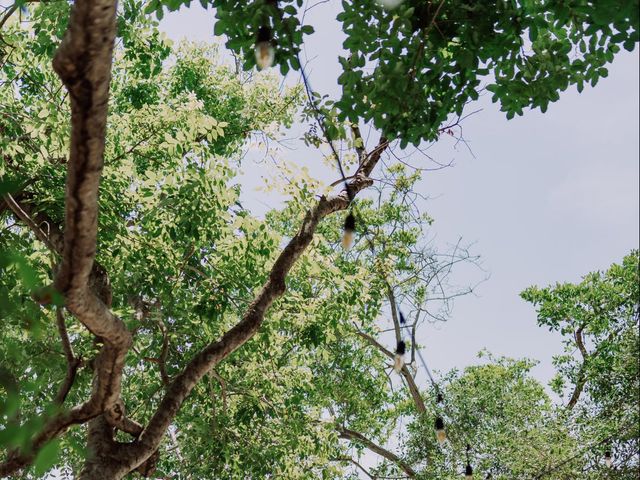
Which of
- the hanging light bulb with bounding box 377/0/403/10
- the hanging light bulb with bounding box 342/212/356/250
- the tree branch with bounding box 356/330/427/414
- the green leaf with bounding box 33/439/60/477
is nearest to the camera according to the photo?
the green leaf with bounding box 33/439/60/477

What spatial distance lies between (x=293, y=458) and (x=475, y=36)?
17.3ft

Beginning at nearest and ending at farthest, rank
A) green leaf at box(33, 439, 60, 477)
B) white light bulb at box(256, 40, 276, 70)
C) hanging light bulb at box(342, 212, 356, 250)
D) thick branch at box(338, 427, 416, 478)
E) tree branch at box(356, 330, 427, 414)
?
green leaf at box(33, 439, 60, 477) < white light bulb at box(256, 40, 276, 70) < hanging light bulb at box(342, 212, 356, 250) < thick branch at box(338, 427, 416, 478) < tree branch at box(356, 330, 427, 414)

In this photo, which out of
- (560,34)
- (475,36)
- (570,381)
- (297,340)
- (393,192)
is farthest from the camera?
(393,192)

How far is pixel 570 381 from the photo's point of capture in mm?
10008

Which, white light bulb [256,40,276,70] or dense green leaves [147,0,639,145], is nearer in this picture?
white light bulb [256,40,276,70]

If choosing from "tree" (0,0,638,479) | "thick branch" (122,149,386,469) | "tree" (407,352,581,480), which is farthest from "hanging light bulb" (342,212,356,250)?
"tree" (407,352,581,480)

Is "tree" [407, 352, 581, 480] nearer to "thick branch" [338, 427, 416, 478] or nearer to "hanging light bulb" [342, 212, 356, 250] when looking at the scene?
"thick branch" [338, 427, 416, 478]

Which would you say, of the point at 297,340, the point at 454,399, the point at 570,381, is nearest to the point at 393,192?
the point at 454,399

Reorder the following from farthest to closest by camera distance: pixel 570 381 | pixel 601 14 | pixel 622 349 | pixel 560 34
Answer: pixel 570 381
pixel 622 349
pixel 560 34
pixel 601 14

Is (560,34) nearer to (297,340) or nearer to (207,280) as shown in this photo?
(207,280)

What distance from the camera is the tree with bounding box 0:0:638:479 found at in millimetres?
3436

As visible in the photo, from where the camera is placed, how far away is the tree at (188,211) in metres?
3.44

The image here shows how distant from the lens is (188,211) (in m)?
5.97

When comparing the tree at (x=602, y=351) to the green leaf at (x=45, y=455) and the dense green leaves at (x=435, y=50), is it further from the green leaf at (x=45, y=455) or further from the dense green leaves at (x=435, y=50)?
the green leaf at (x=45, y=455)
